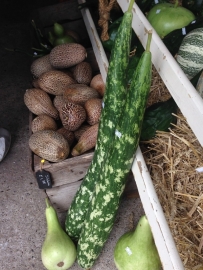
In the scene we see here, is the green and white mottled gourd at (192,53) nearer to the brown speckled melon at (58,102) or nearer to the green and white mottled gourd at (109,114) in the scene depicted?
the green and white mottled gourd at (109,114)

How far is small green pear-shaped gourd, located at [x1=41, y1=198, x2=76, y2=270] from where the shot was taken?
5.40ft

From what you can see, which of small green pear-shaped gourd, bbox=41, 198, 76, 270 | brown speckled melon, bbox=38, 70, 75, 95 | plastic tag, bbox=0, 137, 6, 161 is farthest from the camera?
plastic tag, bbox=0, 137, 6, 161

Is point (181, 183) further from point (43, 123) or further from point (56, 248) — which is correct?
→ point (43, 123)

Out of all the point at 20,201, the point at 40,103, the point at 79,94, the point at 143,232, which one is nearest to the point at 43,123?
the point at 40,103

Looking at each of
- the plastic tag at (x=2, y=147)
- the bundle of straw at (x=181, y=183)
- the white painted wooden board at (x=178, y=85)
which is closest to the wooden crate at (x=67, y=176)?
the bundle of straw at (x=181, y=183)

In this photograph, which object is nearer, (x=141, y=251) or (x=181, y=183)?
(x=181, y=183)

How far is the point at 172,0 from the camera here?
1.86 metres

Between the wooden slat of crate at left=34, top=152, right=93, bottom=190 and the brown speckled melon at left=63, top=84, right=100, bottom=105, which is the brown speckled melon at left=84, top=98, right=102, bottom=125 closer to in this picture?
the brown speckled melon at left=63, top=84, right=100, bottom=105

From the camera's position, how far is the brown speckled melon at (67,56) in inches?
82.7

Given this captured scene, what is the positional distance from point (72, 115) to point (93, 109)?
0.41 ft

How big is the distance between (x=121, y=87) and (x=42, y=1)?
11.0 feet

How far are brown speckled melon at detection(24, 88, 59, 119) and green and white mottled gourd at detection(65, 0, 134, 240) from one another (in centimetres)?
49

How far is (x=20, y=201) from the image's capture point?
2.18 metres

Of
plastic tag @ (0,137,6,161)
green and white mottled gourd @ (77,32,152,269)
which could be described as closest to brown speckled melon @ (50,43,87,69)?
plastic tag @ (0,137,6,161)
